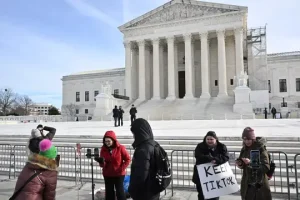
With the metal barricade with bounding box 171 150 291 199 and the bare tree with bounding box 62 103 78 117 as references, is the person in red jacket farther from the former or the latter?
the bare tree with bounding box 62 103 78 117

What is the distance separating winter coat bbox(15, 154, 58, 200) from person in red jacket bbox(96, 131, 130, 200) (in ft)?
4.99

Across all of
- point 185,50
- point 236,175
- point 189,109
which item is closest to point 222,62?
point 185,50

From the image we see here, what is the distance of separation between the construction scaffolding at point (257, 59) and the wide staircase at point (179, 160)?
1395 inches

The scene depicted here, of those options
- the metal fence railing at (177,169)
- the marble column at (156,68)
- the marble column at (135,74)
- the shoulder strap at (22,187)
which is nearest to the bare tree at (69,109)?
the marble column at (135,74)

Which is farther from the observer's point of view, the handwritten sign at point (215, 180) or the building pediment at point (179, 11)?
the building pediment at point (179, 11)

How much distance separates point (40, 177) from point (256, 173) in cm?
303

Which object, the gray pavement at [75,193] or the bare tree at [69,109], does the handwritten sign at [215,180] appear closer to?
the gray pavement at [75,193]

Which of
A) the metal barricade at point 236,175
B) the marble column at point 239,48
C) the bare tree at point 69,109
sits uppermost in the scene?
the marble column at point 239,48

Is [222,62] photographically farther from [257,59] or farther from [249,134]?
[249,134]

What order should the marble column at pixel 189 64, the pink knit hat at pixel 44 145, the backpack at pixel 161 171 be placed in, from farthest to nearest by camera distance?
the marble column at pixel 189 64 → the pink knit hat at pixel 44 145 → the backpack at pixel 161 171

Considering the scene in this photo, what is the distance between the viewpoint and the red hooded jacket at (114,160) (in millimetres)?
5113

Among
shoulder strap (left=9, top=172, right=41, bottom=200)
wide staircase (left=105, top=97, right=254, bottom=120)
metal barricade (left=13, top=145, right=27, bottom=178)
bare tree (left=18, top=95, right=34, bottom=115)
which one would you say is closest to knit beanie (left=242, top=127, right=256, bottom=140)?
shoulder strap (left=9, top=172, right=41, bottom=200)

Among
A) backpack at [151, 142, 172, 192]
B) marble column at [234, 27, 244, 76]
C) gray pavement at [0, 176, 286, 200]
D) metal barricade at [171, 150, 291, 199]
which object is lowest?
gray pavement at [0, 176, 286, 200]

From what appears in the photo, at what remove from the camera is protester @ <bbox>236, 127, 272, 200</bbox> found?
161 inches
